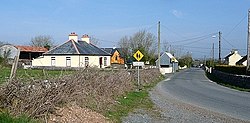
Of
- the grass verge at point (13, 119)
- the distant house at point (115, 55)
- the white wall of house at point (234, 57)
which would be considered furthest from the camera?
the white wall of house at point (234, 57)

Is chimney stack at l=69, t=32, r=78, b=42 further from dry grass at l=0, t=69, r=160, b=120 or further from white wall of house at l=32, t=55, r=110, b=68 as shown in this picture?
dry grass at l=0, t=69, r=160, b=120

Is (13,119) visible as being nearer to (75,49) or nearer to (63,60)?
(75,49)

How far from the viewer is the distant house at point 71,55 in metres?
62.1

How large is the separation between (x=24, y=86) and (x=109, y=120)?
3480 millimetres

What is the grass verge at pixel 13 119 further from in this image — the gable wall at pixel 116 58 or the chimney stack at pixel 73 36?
the gable wall at pixel 116 58

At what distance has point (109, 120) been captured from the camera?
11.5 meters

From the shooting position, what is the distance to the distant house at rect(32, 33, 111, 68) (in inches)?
2445

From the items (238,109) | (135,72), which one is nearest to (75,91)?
(238,109)

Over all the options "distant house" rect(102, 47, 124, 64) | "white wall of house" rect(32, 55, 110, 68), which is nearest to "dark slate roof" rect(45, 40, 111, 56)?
"white wall of house" rect(32, 55, 110, 68)

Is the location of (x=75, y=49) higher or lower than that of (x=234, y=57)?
higher

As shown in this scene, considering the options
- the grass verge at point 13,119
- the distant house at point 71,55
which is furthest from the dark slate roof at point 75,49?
the grass verge at point 13,119

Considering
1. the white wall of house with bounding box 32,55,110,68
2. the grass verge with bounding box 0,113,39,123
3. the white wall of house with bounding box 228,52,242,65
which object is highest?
the white wall of house with bounding box 228,52,242,65

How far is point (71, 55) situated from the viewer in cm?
6228

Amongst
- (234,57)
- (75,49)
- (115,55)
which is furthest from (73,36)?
(234,57)
